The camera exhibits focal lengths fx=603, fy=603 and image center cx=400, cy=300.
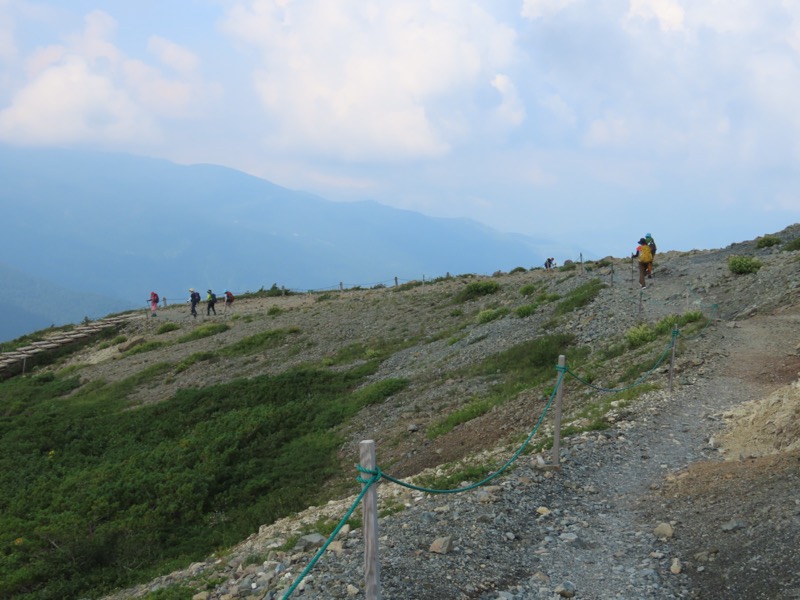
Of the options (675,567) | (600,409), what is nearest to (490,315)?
(600,409)

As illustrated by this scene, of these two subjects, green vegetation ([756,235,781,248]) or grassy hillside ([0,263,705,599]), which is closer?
grassy hillside ([0,263,705,599])

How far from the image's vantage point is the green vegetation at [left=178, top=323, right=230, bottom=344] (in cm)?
4275

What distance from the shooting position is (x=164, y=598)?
9.12 m

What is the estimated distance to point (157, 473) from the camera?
1962 centimetres

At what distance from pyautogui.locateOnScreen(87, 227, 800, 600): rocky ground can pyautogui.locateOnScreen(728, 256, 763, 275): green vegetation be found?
27.4 feet

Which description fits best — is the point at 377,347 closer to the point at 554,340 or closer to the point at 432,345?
the point at 432,345

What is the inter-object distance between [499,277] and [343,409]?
2999 centimetres

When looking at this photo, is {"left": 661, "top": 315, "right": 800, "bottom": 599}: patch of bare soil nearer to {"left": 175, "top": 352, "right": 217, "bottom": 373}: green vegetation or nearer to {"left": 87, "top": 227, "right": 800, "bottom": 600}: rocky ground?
{"left": 87, "top": 227, "right": 800, "bottom": 600}: rocky ground

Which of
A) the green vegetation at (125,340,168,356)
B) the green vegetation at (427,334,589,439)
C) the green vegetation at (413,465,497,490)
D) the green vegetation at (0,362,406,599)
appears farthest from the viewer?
the green vegetation at (125,340,168,356)

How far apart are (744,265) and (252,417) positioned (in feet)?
73.0

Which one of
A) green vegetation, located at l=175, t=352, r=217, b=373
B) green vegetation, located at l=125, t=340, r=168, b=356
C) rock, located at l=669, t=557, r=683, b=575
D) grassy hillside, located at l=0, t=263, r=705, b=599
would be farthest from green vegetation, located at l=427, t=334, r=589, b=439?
green vegetation, located at l=125, t=340, r=168, b=356

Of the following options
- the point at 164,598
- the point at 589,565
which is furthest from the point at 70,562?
the point at 589,565

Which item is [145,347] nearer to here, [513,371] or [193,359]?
[193,359]

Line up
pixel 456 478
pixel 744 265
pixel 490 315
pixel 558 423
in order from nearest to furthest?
pixel 558 423 < pixel 456 478 < pixel 744 265 < pixel 490 315
